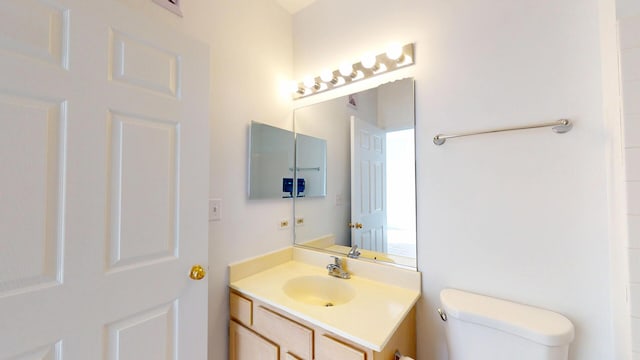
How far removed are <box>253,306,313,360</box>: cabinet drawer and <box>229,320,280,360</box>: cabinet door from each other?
39 mm

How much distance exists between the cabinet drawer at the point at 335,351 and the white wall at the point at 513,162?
1.75 feet

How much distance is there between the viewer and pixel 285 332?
111cm

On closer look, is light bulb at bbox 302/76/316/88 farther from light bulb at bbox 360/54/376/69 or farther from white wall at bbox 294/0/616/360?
white wall at bbox 294/0/616/360

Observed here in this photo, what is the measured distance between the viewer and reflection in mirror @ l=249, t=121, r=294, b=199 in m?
1.54

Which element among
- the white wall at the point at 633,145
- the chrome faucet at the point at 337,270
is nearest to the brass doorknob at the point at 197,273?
the chrome faucet at the point at 337,270

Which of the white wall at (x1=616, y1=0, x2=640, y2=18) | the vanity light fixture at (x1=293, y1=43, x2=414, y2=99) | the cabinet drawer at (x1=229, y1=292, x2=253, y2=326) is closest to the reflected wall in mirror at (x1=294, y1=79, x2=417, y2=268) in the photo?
the vanity light fixture at (x1=293, y1=43, x2=414, y2=99)

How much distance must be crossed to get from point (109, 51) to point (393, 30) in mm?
1329

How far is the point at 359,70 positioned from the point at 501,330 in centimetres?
142

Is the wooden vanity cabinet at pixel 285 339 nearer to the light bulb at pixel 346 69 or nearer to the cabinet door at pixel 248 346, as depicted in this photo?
the cabinet door at pixel 248 346

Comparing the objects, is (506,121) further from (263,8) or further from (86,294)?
(86,294)

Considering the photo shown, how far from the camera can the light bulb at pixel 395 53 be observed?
1.34m

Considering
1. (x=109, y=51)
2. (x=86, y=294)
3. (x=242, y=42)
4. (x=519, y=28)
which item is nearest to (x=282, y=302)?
(x=86, y=294)

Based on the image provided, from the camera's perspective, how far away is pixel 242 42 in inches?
59.5

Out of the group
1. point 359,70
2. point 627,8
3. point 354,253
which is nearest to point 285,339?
point 354,253
